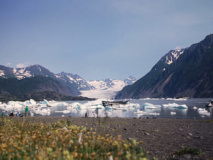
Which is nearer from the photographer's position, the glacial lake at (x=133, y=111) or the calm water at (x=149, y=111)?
the calm water at (x=149, y=111)

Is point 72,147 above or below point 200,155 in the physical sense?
above

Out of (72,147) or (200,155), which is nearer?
(72,147)

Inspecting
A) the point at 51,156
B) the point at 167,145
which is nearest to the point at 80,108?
the point at 167,145

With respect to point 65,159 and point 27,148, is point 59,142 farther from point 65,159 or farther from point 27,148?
point 65,159

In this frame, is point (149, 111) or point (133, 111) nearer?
point (149, 111)

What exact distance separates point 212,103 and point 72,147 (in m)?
Answer: 84.0

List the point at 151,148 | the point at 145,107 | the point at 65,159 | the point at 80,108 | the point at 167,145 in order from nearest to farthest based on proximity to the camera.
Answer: the point at 65,159 → the point at 151,148 → the point at 167,145 → the point at 145,107 → the point at 80,108

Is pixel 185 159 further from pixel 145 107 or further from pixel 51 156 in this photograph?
pixel 145 107

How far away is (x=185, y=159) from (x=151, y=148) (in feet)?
8.01

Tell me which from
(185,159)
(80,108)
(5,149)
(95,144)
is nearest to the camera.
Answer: (5,149)

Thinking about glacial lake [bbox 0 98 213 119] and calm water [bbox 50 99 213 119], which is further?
glacial lake [bbox 0 98 213 119]

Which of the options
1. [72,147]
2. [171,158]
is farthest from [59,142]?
[171,158]

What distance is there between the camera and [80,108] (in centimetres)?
8231

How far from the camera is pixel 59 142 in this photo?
8.05m
